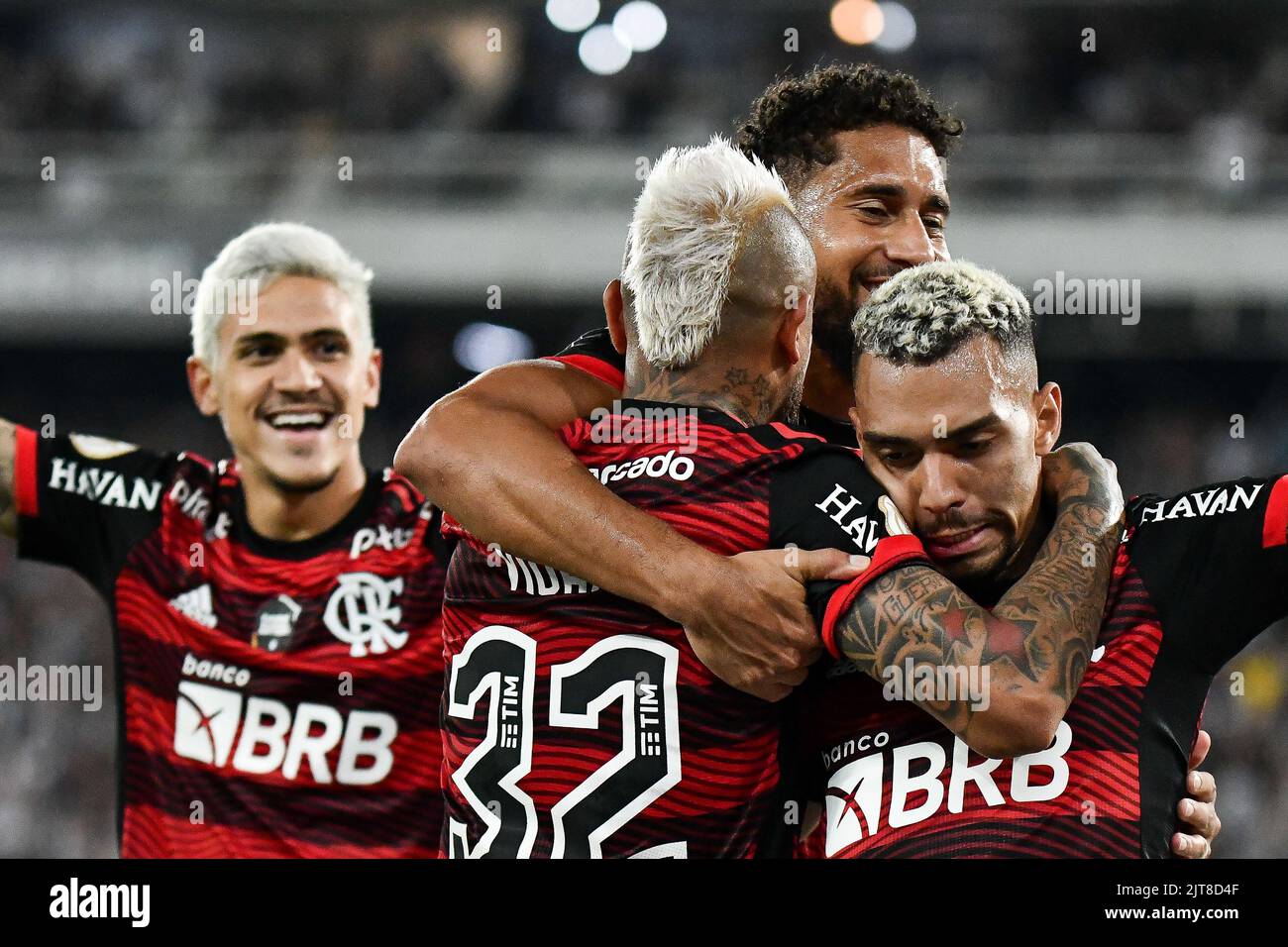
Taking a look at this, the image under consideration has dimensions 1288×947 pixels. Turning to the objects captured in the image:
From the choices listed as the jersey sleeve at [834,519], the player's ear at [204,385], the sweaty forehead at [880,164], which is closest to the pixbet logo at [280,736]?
the player's ear at [204,385]

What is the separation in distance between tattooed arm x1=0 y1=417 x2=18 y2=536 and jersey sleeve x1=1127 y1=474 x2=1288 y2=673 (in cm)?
283

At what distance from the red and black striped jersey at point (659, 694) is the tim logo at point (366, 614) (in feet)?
3.91

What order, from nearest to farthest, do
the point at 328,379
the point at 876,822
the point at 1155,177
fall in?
the point at 876,822, the point at 328,379, the point at 1155,177

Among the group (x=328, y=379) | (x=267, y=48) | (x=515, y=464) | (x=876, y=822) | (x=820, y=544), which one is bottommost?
(x=876, y=822)

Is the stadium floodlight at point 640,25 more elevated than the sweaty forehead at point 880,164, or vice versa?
the stadium floodlight at point 640,25


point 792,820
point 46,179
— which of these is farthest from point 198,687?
point 46,179

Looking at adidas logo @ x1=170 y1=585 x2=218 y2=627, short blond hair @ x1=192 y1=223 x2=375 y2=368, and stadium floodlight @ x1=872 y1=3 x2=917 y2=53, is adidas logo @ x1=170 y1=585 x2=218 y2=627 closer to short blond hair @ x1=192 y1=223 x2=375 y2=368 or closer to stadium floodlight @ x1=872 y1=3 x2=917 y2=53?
short blond hair @ x1=192 y1=223 x2=375 y2=368

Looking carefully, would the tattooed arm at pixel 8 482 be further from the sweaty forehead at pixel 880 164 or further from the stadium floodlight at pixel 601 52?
the stadium floodlight at pixel 601 52

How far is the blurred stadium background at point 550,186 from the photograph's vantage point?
13.3 meters

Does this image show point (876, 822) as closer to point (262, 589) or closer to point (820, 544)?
point (820, 544)

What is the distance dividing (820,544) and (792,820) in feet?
1.76

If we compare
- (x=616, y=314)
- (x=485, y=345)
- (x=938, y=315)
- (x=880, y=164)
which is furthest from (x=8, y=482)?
(x=485, y=345)

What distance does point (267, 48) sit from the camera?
16.7 m

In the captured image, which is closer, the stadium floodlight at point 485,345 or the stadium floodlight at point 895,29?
the stadium floodlight at point 485,345
